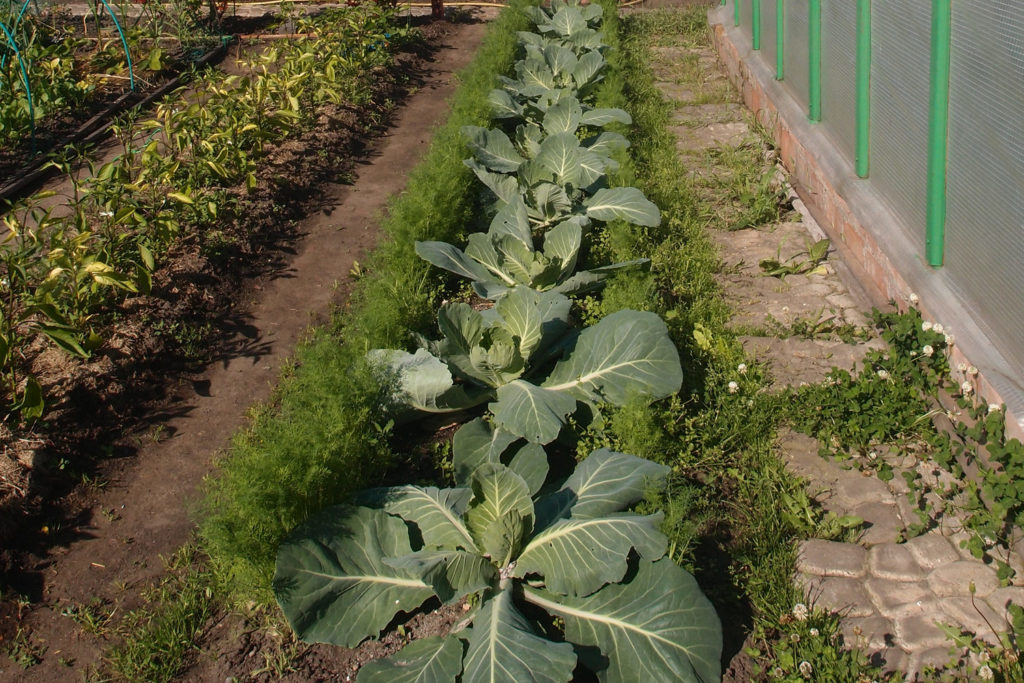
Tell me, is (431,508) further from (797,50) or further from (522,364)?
(797,50)

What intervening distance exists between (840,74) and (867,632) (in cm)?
383

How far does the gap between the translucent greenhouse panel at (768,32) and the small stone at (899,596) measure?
5.61 meters

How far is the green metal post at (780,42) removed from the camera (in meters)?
7.51

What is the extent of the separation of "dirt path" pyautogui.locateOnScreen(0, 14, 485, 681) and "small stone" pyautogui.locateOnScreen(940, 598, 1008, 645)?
101 inches

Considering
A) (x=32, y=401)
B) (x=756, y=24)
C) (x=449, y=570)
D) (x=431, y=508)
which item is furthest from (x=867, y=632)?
(x=756, y=24)

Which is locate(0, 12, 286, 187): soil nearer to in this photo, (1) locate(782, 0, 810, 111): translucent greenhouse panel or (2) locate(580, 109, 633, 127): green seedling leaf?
(2) locate(580, 109, 633, 127): green seedling leaf

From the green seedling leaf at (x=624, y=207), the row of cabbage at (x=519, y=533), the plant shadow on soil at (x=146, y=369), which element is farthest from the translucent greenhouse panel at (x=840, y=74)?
the plant shadow on soil at (x=146, y=369)

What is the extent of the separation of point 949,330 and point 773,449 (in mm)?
836

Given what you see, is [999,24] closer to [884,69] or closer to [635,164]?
[884,69]

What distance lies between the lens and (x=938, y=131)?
4.04 m

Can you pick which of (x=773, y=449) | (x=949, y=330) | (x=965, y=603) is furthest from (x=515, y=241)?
(x=965, y=603)

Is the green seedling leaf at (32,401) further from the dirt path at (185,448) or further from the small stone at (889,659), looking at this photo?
the small stone at (889,659)

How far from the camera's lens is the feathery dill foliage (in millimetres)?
3043

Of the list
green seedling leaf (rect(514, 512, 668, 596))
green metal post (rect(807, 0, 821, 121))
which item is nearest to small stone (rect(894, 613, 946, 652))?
green seedling leaf (rect(514, 512, 668, 596))
